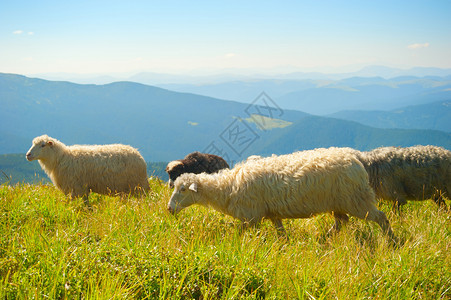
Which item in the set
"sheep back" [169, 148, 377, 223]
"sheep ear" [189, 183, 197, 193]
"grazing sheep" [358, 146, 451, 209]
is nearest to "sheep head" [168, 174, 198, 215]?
"sheep ear" [189, 183, 197, 193]

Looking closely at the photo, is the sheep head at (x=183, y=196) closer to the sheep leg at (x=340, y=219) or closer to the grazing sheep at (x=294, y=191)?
the grazing sheep at (x=294, y=191)

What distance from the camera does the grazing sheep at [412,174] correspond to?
6.70 m

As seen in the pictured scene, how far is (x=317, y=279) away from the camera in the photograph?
341 centimetres

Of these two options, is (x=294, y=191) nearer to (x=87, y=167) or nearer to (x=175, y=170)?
(x=175, y=170)

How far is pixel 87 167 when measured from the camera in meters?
8.12

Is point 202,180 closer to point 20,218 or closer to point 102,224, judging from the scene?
point 102,224

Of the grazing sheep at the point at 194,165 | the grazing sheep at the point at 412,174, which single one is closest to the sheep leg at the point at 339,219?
→ the grazing sheep at the point at 412,174

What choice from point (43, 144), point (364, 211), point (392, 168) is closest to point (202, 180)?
point (364, 211)

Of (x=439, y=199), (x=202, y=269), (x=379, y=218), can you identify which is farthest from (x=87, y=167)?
(x=439, y=199)

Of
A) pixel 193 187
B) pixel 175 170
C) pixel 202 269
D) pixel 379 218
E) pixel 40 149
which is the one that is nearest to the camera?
pixel 202 269

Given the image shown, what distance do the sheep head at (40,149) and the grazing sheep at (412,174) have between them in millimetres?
7665

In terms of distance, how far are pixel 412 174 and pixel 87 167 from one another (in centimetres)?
745

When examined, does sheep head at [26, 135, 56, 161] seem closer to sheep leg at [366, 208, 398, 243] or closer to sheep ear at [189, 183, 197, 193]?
sheep ear at [189, 183, 197, 193]

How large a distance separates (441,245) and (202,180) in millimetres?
3734
